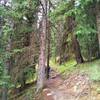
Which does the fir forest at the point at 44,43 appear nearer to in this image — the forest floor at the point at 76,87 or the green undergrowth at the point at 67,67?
the forest floor at the point at 76,87

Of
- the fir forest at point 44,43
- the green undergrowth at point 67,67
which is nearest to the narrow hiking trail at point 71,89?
the fir forest at point 44,43

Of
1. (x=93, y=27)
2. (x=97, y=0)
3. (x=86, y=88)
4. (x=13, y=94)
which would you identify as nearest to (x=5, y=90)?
(x=13, y=94)

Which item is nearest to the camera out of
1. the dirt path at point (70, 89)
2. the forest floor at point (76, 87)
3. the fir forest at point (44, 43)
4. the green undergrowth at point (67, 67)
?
the forest floor at point (76, 87)

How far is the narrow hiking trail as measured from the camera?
12492 millimetres

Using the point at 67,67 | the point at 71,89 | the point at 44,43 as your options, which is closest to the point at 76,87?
the point at 71,89

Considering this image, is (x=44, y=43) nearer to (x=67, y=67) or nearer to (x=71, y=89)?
(x=71, y=89)

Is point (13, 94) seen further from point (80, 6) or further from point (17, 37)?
point (80, 6)

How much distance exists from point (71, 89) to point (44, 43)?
10.4 feet

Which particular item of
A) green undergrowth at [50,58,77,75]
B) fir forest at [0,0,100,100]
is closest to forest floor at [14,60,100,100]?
fir forest at [0,0,100,100]

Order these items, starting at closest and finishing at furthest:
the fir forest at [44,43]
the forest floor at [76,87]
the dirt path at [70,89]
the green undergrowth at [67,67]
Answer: the forest floor at [76,87], the dirt path at [70,89], the fir forest at [44,43], the green undergrowth at [67,67]

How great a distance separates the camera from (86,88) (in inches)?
501

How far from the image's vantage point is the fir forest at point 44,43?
13094mm

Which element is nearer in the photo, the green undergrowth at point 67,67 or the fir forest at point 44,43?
the fir forest at point 44,43

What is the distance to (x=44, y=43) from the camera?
14992 mm
